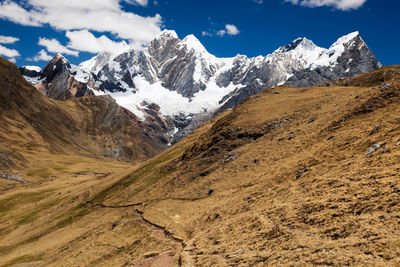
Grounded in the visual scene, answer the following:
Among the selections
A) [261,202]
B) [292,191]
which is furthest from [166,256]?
[292,191]

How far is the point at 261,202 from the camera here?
28.5m

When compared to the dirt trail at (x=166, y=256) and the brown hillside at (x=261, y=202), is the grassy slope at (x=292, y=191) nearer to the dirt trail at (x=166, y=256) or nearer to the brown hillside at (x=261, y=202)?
the brown hillside at (x=261, y=202)

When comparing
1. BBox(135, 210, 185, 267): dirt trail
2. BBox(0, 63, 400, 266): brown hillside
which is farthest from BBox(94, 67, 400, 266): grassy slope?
BBox(135, 210, 185, 267): dirt trail

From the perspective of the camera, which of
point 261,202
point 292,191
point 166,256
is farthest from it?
point 261,202

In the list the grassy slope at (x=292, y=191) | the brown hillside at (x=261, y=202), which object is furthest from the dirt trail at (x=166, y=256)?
the grassy slope at (x=292, y=191)

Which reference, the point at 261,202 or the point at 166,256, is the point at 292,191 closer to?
the point at 261,202

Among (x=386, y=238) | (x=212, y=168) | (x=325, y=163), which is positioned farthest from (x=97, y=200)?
(x=386, y=238)

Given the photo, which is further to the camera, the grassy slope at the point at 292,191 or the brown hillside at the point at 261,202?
the brown hillside at the point at 261,202

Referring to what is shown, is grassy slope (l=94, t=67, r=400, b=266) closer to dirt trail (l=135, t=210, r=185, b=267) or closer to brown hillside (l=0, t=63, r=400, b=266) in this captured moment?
brown hillside (l=0, t=63, r=400, b=266)

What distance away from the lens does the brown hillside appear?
58.5ft

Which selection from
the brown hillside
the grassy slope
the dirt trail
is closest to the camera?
the grassy slope

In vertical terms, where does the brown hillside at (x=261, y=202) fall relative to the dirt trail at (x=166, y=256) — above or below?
above

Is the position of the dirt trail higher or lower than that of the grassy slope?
lower

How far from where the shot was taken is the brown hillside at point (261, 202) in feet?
58.5
